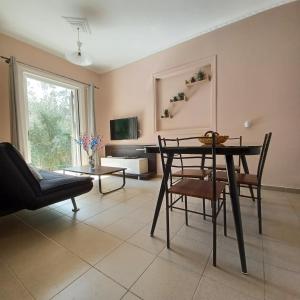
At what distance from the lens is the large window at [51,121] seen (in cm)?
338

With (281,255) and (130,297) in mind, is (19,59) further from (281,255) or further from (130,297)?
(281,255)

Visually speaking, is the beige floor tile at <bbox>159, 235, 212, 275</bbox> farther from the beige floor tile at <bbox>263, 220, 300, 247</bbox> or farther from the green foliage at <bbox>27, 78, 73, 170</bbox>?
the green foliage at <bbox>27, 78, 73, 170</bbox>

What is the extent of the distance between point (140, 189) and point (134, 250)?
1.60 m

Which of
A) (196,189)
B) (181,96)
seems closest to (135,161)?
(181,96)

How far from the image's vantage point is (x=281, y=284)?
97 cm

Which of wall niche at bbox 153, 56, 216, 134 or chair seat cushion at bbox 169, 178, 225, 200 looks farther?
wall niche at bbox 153, 56, 216, 134

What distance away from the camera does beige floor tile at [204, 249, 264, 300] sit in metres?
0.94

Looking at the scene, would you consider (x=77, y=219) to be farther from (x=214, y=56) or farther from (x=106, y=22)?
(x=214, y=56)

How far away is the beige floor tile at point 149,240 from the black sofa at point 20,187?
0.91 metres

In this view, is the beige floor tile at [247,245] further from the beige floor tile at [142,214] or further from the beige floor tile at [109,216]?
the beige floor tile at [109,216]

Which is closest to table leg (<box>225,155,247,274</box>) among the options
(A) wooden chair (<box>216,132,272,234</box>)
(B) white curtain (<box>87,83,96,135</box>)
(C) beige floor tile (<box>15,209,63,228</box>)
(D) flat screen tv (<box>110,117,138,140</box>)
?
(A) wooden chair (<box>216,132,272,234</box>)

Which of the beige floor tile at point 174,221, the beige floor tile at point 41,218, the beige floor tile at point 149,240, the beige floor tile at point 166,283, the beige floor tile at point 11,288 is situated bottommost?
the beige floor tile at point 41,218

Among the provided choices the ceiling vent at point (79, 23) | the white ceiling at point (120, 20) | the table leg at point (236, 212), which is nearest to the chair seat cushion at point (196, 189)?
the table leg at point (236, 212)

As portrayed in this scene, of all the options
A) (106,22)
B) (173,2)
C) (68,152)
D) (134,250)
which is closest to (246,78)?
(173,2)
